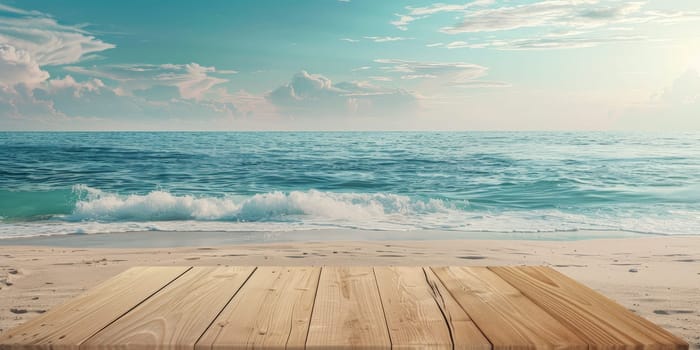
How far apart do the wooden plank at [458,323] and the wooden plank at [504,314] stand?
24mm

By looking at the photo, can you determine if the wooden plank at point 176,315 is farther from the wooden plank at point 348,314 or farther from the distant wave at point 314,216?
the distant wave at point 314,216

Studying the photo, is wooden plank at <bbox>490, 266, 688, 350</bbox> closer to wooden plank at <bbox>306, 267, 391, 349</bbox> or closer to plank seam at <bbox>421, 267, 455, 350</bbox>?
plank seam at <bbox>421, 267, 455, 350</bbox>

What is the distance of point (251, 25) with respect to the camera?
106 feet

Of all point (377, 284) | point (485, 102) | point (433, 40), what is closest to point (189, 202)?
point (377, 284)

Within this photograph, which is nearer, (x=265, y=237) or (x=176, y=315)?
(x=176, y=315)

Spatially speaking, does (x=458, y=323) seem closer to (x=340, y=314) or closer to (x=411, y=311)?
(x=411, y=311)

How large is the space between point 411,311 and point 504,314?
0.33m

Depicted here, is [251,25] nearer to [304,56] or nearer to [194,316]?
[304,56]

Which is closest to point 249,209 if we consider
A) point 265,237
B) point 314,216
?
point 314,216

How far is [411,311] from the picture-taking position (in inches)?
76.7

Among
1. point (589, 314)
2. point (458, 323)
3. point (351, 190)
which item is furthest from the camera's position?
point (351, 190)

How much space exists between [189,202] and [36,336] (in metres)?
12.2

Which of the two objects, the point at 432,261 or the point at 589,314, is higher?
the point at 589,314

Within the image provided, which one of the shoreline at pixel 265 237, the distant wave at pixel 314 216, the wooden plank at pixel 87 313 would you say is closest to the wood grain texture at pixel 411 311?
the wooden plank at pixel 87 313
